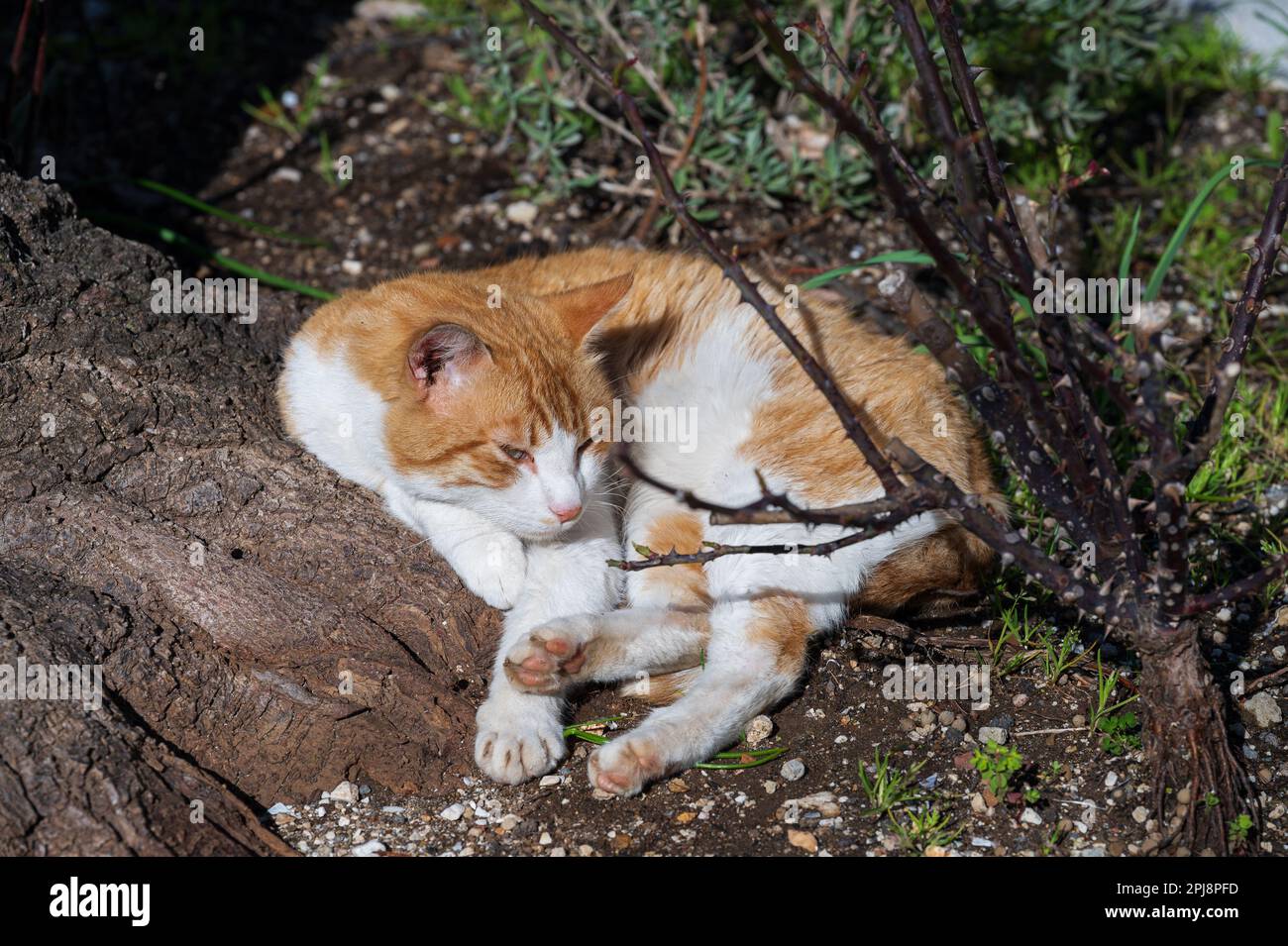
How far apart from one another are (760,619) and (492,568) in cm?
71

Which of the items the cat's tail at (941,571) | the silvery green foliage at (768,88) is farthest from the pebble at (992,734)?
the silvery green foliage at (768,88)

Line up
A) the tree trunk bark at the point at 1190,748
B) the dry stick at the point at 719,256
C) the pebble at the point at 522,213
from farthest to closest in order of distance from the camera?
the pebble at the point at 522,213 < the tree trunk bark at the point at 1190,748 < the dry stick at the point at 719,256

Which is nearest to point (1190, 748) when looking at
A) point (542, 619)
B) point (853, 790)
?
point (853, 790)

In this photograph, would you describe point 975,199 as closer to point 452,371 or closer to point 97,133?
point 452,371

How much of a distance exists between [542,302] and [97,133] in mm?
3009

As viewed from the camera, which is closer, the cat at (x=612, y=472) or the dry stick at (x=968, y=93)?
the dry stick at (x=968, y=93)

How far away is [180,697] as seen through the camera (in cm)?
264

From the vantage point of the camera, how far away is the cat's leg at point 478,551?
3000 mm

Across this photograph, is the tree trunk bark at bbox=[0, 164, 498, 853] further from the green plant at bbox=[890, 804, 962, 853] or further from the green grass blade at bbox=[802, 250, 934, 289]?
the green grass blade at bbox=[802, 250, 934, 289]

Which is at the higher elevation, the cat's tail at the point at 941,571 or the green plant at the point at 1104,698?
the cat's tail at the point at 941,571

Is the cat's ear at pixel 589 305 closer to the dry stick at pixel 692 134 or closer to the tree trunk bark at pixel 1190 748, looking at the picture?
the dry stick at pixel 692 134

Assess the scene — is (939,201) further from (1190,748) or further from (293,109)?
(293,109)

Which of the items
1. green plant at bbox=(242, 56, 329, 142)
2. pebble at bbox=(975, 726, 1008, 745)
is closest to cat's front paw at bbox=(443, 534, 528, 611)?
pebble at bbox=(975, 726, 1008, 745)

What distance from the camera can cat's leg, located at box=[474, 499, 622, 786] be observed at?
8.82 feet
